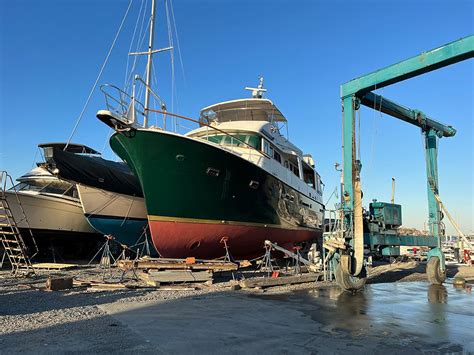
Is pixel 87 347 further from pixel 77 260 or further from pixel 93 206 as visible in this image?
pixel 77 260

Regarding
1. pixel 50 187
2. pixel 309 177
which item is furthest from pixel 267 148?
pixel 50 187

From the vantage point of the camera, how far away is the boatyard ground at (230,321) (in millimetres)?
4848

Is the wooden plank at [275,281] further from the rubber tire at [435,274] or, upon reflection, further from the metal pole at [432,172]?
the metal pole at [432,172]

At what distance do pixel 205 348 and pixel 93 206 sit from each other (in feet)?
40.4

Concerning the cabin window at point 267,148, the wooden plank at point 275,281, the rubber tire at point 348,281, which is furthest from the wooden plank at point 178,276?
the cabin window at point 267,148

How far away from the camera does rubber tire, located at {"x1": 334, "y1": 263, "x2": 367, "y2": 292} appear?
963cm

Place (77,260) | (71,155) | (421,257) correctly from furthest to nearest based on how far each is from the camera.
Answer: (421,257) → (77,260) → (71,155)

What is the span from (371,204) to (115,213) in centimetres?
1007

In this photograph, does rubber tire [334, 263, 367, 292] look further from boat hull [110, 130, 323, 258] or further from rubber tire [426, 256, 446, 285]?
boat hull [110, 130, 323, 258]

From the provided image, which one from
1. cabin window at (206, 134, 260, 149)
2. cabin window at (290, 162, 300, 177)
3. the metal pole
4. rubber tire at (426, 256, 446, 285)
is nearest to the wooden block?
cabin window at (206, 134, 260, 149)

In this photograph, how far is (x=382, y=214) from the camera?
466 inches

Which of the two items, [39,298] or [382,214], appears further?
[382,214]

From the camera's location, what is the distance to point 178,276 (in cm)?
1053

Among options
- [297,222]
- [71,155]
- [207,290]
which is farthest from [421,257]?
[71,155]
